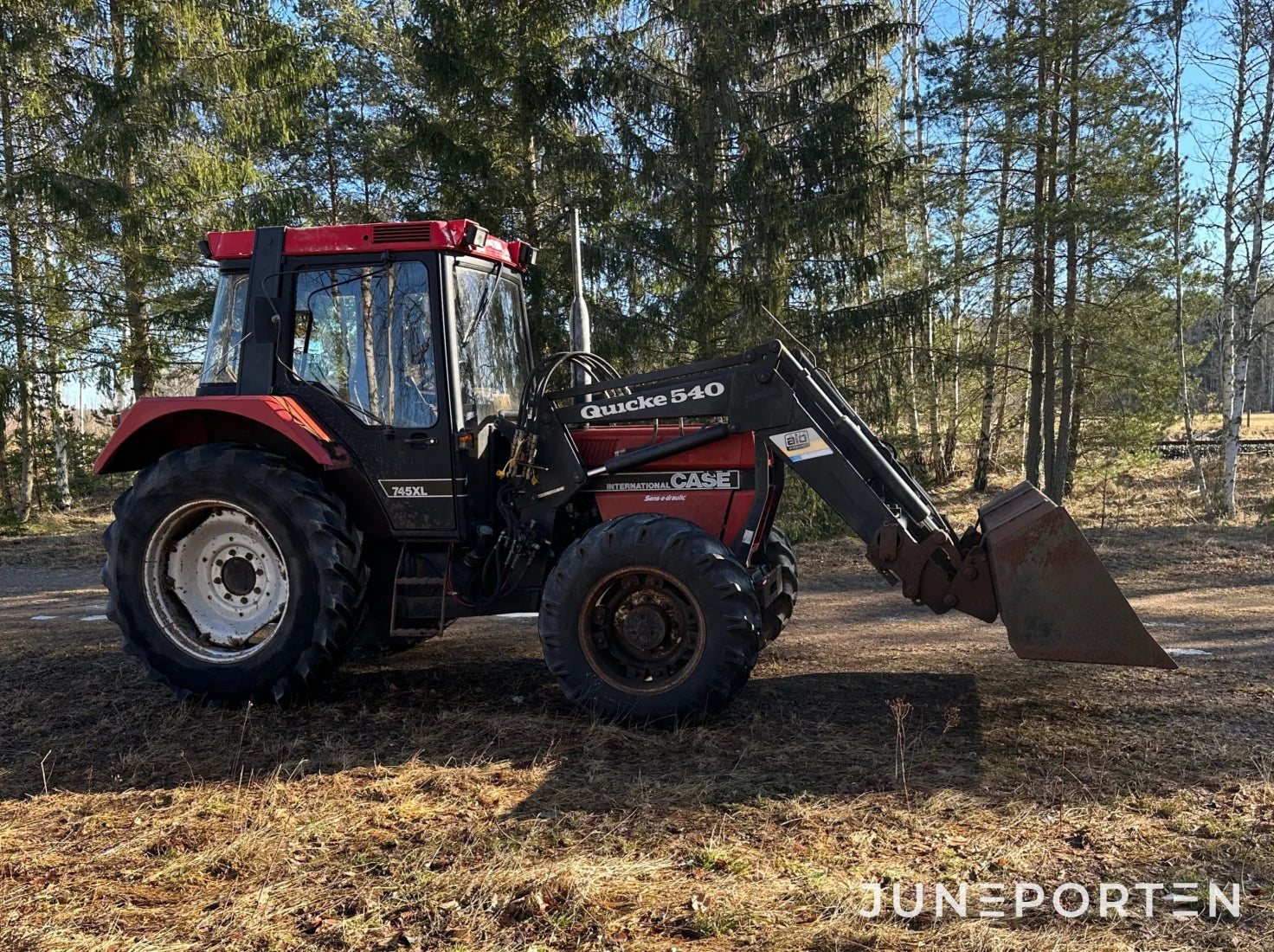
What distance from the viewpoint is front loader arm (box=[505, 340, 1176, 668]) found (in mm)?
4309

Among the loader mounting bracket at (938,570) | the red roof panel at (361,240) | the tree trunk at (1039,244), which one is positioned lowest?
the loader mounting bracket at (938,570)

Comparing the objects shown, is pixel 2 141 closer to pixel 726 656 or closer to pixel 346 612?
pixel 346 612

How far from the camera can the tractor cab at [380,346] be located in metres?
5.17

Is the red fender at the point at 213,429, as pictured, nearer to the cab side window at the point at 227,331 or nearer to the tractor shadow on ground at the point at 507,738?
the cab side window at the point at 227,331

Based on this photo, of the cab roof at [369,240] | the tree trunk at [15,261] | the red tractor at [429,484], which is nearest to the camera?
the red tractor at [429,484]

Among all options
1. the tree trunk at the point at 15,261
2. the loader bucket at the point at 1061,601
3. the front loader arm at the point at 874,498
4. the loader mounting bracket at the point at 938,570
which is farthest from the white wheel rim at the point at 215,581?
the tree trunk at the point at 15,261

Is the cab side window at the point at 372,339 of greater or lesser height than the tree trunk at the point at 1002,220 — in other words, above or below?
below

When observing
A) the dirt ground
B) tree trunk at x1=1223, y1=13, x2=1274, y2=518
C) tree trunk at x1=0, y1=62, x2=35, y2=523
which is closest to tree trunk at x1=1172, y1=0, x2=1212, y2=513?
tree trunk at x1=1223, y1=13, x2=1274, y2=518

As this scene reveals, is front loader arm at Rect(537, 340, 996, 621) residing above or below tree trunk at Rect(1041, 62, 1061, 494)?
below

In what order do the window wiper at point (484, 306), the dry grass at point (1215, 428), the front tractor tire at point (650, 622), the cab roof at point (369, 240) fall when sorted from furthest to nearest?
the dry grass at point (1215, 428) < the window wiper at point (484, 306) < the cab roof at point (369, 240) < the front tractor tire at point (650, 622)

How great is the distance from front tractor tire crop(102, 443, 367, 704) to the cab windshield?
3.26ft

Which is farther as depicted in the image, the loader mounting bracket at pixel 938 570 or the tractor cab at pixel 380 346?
the tractor cab at pixel 380 346

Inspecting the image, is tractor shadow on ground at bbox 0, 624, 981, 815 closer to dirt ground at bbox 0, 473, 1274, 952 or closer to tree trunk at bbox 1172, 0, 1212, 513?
dirt ground at bbox 0, 473, 1274, 952

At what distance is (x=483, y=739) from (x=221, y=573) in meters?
1.86
